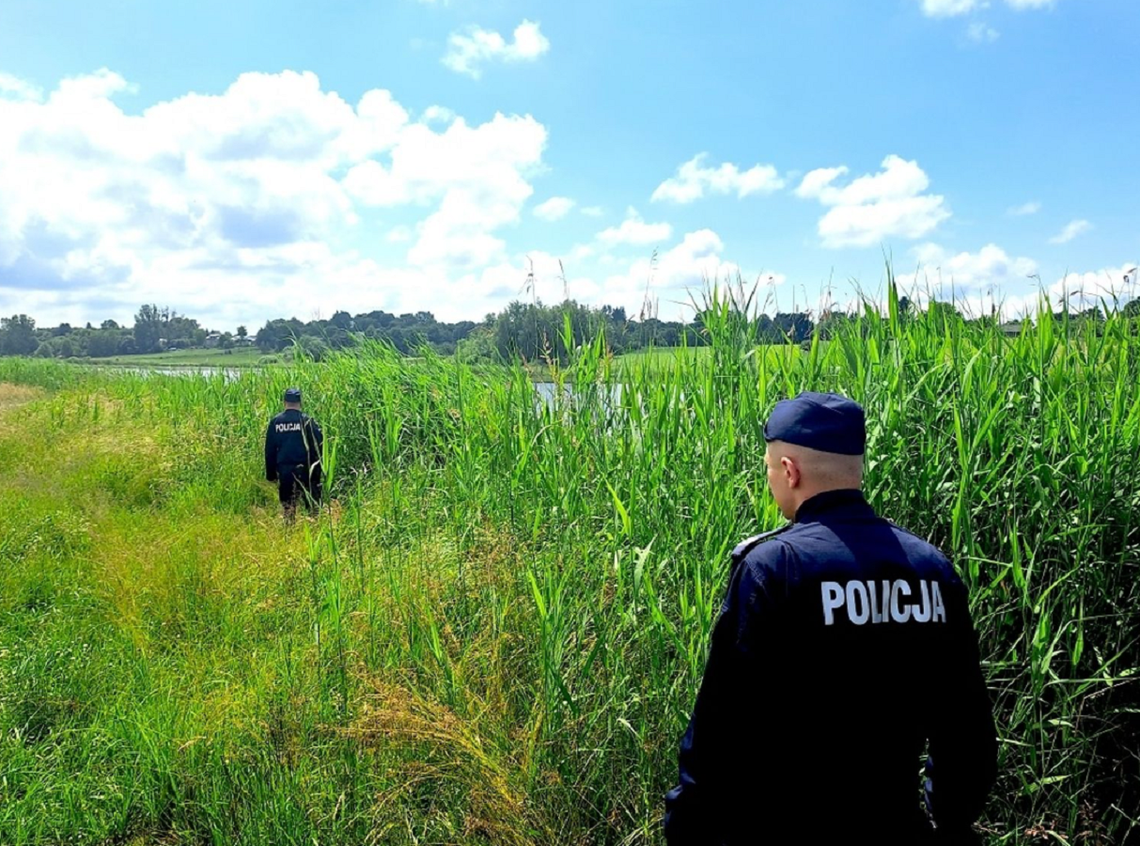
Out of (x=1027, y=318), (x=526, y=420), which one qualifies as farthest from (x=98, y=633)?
(x=1027, y=318)

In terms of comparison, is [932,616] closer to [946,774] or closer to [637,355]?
[946,774]

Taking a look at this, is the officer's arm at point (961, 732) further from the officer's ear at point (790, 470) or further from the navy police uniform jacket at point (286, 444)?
the navy police uniform jacket at point (286, 444)

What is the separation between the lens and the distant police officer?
150cm

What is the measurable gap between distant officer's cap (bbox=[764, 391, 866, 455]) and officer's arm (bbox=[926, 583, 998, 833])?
1.30 feet

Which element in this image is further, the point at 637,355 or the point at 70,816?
the point at 637,355

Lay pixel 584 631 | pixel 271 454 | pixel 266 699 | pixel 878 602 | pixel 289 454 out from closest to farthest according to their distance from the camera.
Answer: pixel 878 602 → pixel 584 631 → pixel 266 699 → pixel 289 454 → pixel 271 454

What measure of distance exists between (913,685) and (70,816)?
338 cm

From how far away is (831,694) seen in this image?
1511 millimetres

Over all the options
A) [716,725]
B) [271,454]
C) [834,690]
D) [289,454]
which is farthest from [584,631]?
[271,454]

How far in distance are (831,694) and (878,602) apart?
0.23 metres

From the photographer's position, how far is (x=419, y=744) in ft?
8.95

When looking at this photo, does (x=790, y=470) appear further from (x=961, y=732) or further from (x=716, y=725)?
(x=961, y=732)

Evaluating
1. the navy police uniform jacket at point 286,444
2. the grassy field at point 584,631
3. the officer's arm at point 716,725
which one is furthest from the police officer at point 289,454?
the officer's arm at point 716,725

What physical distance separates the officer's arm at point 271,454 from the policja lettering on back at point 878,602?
7.41 meters
